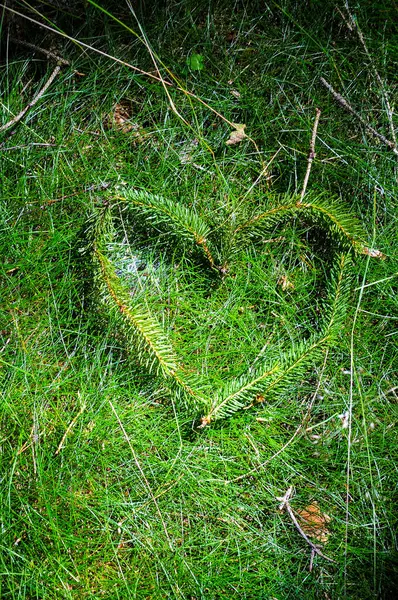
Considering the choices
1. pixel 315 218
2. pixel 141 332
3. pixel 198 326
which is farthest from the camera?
pixel 198 326

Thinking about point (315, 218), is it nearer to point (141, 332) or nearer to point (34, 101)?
point (141, 332)

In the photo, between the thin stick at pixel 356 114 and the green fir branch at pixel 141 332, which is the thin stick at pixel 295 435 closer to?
the green fir branch at pixel 141 332

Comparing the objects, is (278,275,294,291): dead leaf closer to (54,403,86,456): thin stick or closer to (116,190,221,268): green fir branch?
(116,190,221,268): green fir branch

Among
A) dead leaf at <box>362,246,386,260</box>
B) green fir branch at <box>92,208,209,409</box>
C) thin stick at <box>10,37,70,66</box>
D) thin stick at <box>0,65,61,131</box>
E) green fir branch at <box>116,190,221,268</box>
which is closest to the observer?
green fir branch at <box>92,208,209,409</box>

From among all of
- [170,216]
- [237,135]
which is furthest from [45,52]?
[170,216]

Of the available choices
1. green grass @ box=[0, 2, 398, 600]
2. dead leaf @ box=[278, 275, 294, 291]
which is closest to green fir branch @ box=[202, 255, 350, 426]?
green grass @ box=[0, 2, 398, 600]

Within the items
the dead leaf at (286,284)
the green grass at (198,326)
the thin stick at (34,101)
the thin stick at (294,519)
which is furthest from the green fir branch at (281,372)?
the thin stick at (34,101)
